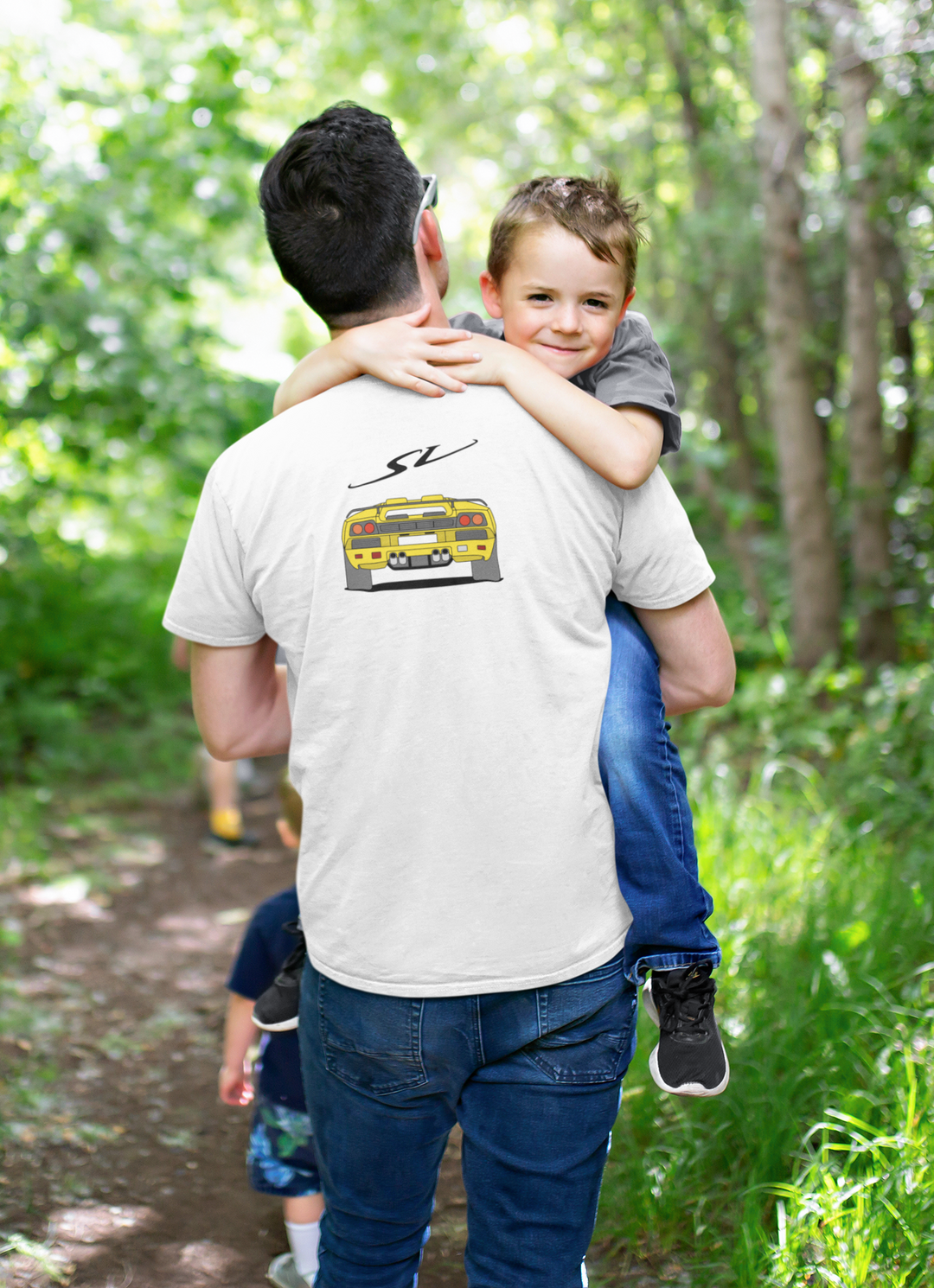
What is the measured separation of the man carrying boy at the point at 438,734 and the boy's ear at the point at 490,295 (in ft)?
1.15

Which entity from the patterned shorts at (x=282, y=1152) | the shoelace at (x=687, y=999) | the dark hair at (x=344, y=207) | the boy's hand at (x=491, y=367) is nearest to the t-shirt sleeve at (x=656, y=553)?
the boy's hand at (x=491, y=367)

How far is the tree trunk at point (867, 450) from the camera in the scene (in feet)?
21.9

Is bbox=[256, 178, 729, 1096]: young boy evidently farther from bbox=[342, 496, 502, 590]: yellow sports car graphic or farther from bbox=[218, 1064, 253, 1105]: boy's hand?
bbox=[218, 1064, 253, 1105]: boy's hand

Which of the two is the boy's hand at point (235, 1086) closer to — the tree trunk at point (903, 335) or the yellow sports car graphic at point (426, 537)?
the yellow sports car graphic at point (426, 537)

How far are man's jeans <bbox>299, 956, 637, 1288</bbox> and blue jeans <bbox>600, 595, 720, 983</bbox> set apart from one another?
0.29 ft

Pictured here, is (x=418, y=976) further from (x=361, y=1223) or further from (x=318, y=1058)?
(x=361, y=1223)

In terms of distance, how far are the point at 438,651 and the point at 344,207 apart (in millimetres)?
625

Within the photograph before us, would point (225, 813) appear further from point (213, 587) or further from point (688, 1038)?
point (213, 587)

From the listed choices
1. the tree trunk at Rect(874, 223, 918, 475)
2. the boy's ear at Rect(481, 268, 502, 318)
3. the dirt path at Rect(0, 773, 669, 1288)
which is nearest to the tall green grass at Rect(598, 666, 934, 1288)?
the dirt path at Rect(0, 773, 669, 1288)

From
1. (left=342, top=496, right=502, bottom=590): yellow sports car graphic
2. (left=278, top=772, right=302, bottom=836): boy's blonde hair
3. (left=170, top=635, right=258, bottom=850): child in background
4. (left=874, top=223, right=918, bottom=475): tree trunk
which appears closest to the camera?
(left=342, top=496, right=502, bottom=590): yellow sports car graphic

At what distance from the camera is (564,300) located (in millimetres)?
1739

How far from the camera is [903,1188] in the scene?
2.25 m

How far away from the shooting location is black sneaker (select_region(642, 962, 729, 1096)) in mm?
1758

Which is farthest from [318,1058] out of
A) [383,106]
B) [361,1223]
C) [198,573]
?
[383,106]
